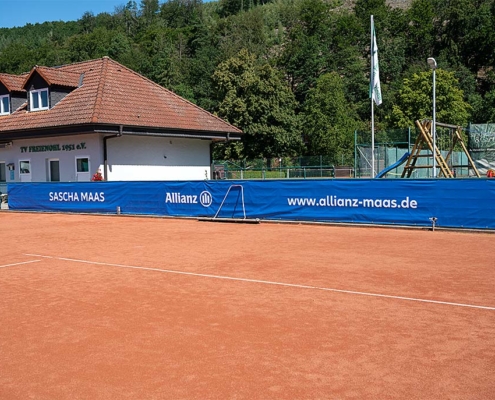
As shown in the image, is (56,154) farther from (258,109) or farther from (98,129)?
(258,109)

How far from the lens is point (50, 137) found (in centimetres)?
3272

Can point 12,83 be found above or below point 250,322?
above

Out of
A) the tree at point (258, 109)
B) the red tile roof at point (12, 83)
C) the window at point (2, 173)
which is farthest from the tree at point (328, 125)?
the window at point (2, 173)

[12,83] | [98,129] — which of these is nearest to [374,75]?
[98,129]

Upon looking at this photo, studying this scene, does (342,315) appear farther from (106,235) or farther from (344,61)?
(344,61)

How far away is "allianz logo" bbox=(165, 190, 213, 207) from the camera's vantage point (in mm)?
22578

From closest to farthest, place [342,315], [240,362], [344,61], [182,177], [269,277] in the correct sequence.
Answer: [240,362]
[342,315]
[269,277]
[182,177]
[344,61]

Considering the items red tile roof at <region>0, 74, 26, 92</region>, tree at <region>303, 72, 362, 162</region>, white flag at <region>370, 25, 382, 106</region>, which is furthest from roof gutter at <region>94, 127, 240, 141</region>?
tree at <region>303, 72, 362, 162</region>

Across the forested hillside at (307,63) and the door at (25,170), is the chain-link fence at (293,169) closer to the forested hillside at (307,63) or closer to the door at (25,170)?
the forested hillside at (307,63)

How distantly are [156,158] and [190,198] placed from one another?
11.1 m

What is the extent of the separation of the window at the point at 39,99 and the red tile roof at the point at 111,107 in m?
0.49

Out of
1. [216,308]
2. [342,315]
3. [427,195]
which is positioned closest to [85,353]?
[216,308]

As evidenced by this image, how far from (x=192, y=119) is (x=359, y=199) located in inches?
753

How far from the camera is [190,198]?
2316 centimetres
